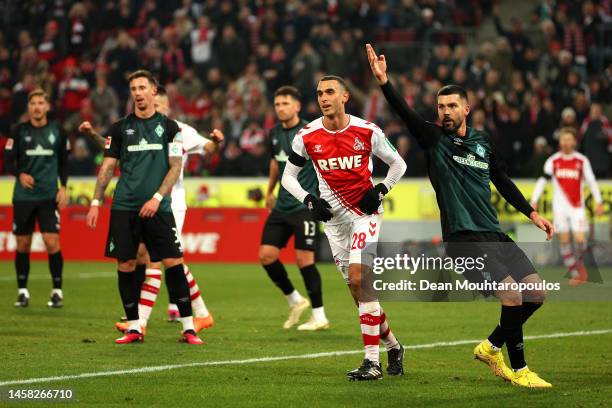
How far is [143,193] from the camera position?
1146 centimetres

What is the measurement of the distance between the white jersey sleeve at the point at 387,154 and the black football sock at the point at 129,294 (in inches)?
126

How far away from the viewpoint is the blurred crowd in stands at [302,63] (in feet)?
79.6

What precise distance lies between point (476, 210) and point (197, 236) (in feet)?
48.6

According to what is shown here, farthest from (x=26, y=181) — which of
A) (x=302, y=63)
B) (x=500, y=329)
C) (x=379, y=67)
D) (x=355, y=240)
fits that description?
(x=302, y=63)

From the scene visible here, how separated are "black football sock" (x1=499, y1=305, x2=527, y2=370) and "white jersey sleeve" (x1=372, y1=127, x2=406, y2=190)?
4.87 feet

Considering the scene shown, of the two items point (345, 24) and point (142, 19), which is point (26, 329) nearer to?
point (345, 24)

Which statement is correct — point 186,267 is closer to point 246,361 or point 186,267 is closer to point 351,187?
point 246,361

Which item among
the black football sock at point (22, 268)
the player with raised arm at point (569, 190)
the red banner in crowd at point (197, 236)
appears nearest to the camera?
the black football sock at point (22, 268)

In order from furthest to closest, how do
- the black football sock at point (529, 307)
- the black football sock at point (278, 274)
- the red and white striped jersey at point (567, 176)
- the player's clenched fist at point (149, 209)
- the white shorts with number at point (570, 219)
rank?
the white shorts with number at point (570, 219), the red and white striped jersey at point (567, 176), the black football sock at point (278, 274), the player's clenched fist at point (149, 209), the black football sock at point (529, 307)

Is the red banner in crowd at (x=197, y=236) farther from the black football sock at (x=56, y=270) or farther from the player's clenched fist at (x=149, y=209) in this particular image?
the player's clenched fist at (x=149, y=209)

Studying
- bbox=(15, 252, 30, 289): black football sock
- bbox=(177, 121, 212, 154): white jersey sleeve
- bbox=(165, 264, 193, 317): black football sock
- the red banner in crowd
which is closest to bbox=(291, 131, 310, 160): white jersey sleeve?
bbox=(165, 264, 193, 317): black football sock

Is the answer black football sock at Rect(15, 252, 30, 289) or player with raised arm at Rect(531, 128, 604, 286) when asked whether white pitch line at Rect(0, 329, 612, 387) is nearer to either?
black football sock at Rect(15, 252, 30, 289)

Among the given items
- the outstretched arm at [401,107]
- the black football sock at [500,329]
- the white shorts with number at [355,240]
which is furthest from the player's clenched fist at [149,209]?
the black football sock at [500,329]

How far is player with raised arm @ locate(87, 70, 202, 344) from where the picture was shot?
37.6ft
